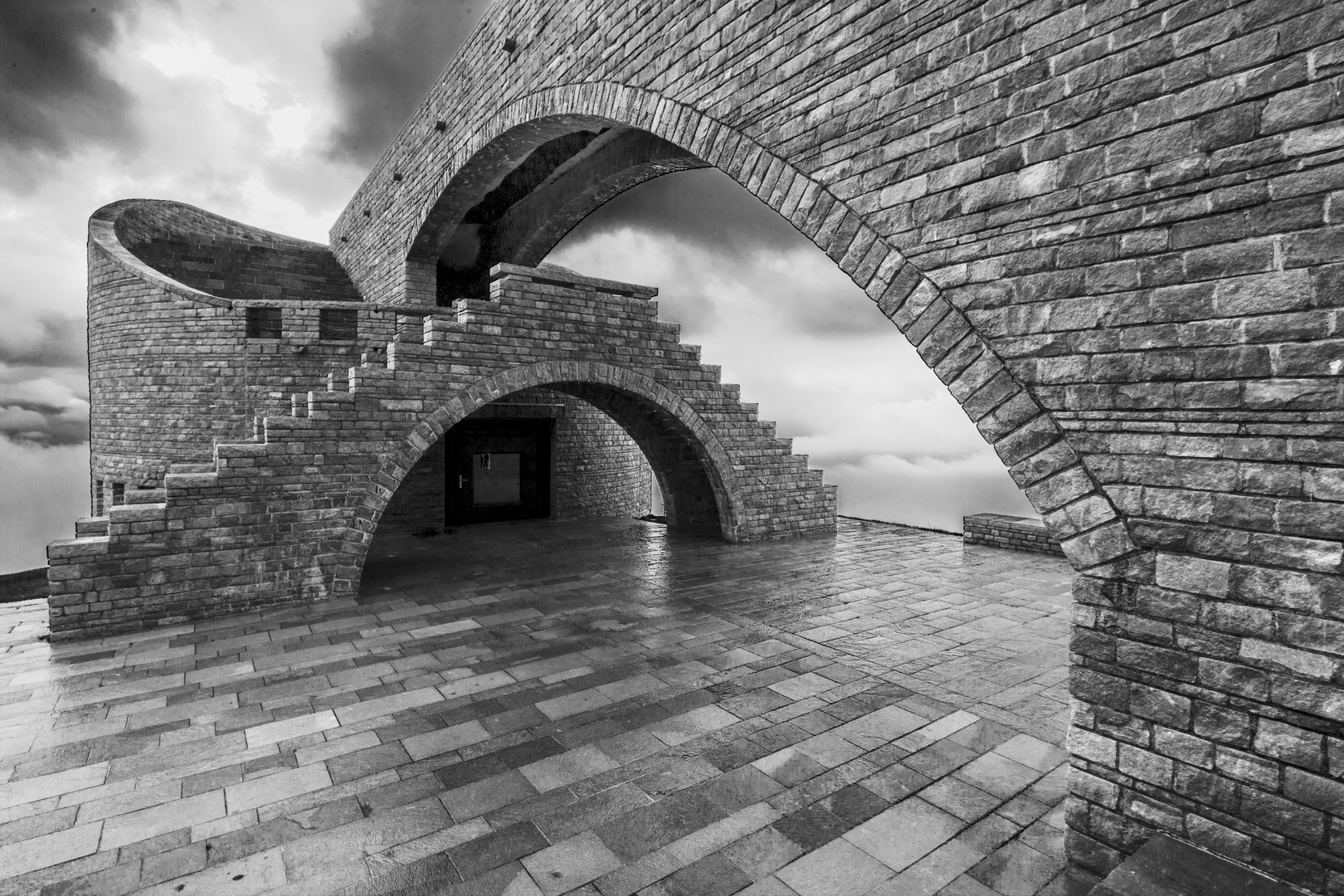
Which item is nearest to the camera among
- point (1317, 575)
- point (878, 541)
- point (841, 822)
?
point (1317, 575)

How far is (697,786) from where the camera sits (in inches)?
122

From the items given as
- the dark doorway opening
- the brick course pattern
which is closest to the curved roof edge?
the dark doorway opening

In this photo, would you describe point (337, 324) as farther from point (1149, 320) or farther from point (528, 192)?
point (1149, 320)

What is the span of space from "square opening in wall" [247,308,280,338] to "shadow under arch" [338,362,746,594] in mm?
2488

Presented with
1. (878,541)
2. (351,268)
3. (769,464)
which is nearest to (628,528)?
(769,464)

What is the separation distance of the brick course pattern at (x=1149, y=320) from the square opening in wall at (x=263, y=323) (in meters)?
7.33

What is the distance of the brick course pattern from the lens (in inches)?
82.1

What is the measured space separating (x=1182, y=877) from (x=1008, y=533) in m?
6.81

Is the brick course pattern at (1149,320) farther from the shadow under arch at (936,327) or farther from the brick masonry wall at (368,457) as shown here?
the brick masonry wall at (368,457)

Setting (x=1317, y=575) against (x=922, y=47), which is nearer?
(x=1317, y=575)

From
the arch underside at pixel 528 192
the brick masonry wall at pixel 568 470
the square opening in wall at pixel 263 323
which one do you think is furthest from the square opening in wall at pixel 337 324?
the brick masonry wall at pixel 568 470

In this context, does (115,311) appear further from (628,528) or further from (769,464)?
(769,464)

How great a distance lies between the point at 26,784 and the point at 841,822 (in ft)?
12.2

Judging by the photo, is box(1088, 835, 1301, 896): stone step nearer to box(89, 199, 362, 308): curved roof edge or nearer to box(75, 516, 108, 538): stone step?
box(75, 516, 108, 538): stone step
